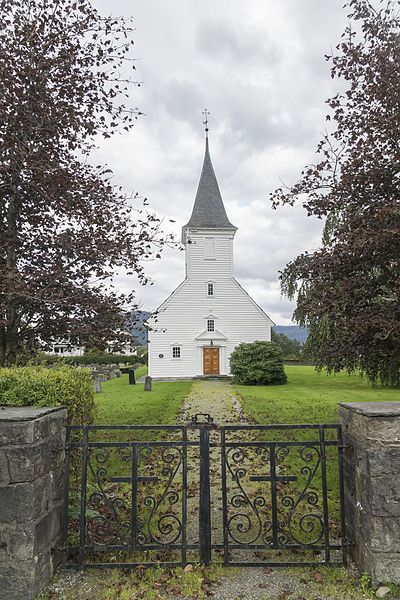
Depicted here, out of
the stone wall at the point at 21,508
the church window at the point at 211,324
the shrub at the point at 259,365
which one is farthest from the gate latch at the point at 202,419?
the church window at the point at 211,324

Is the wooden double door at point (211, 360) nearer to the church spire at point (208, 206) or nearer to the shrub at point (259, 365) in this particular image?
the shrub at point (259, 365)

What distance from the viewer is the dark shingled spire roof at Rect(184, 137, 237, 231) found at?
30516 millimetres

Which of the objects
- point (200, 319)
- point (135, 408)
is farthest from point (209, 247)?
point (135, 408)

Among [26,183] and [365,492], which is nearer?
[365,492]

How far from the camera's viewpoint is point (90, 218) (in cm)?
608

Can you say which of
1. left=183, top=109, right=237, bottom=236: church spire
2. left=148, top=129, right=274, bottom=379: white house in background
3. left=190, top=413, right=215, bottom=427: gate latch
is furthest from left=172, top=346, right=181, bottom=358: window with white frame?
left=190, top=413, right=215, bottom=427: gate latch

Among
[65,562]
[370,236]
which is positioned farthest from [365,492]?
[370,236]

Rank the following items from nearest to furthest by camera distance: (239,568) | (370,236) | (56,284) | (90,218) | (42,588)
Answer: (42,588)
(239,568)
(370,236)
(56,284)
(90,218)

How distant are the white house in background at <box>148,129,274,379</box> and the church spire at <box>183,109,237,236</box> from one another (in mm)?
113

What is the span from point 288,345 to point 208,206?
26.7 m

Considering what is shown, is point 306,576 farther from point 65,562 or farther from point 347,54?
point 347,54

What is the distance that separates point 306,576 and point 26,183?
18.7 ft

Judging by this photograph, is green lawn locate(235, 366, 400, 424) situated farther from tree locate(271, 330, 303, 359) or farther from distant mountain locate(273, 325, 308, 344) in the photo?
tree locate(271, 330, 303, 359)

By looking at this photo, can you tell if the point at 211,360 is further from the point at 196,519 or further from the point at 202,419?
the point at 196,519
